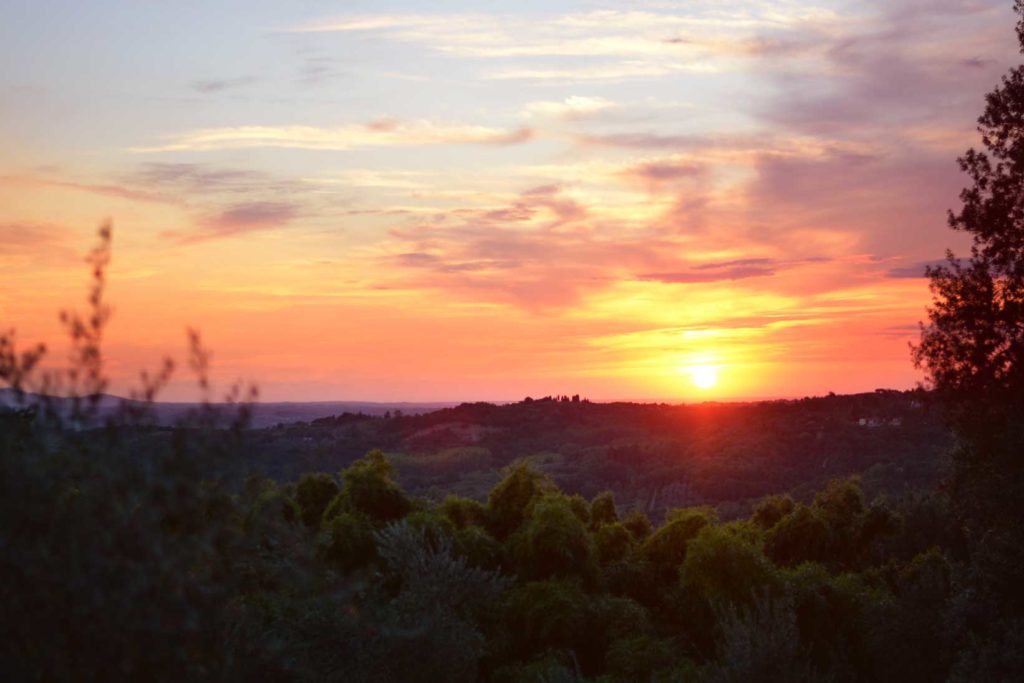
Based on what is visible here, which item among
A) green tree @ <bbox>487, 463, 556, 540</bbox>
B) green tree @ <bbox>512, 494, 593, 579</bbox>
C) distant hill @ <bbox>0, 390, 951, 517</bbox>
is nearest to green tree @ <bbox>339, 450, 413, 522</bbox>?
Result: green tree @ <bbox>487, 463, 556, 540</bbox>

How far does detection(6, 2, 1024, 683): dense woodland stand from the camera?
8742 millimetres

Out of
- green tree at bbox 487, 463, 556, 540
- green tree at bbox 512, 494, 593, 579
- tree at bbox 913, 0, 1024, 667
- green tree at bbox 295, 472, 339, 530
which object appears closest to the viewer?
tree at bbox 913, 0, 1024, 667

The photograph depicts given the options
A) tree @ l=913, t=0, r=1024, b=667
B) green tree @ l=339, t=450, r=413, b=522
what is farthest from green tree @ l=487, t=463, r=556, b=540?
tree @ l=913, t=0, r=1024, b=667

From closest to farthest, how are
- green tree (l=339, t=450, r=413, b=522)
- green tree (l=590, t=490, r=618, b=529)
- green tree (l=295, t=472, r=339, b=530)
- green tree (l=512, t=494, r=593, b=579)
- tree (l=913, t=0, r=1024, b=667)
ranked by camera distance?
1. tree (l=913, t=0, r=1024, b=667)
2. green tree (l=512, t=494, r=593, b=579)
3. green tree (l=339, t=450, r=413, b=522)
4. green tree (l=295, t=472, r=339, b=530)
5. green tree (l=590, t=490, r=618, b=529)

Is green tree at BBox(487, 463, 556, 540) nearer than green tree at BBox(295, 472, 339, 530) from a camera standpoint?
No

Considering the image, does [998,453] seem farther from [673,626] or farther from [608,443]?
[608,443]

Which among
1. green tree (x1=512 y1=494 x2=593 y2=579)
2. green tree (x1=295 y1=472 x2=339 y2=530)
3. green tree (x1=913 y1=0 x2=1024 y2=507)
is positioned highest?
green tree (x1=913 y1=0 x2=1024 y2=507)

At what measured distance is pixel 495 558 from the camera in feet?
71.4

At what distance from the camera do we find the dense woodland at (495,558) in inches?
344

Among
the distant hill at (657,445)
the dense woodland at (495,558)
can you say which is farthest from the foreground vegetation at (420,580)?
the distant hill at (657,445)

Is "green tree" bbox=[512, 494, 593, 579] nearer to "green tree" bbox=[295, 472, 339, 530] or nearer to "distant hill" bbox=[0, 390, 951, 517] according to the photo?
"green tree" bbox=[295, 472, 339, 530]

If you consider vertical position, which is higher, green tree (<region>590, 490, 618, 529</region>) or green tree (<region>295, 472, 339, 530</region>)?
green tree (<region>295, 472, 339, 530</region>)

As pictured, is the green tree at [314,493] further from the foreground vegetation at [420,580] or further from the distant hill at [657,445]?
the distant hill at [657,445]

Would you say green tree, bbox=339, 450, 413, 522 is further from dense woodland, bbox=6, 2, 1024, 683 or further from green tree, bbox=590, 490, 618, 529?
green tree, bbox=590, 490, 618, 529
